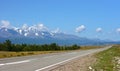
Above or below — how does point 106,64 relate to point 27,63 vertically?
below

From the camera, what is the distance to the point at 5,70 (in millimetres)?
18922

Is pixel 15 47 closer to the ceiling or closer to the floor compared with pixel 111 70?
closer to the ceiling

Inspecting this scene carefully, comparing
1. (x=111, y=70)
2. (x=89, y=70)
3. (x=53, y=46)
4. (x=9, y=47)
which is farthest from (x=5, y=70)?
(x=53, y=46)

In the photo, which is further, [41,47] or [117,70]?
[41,47]

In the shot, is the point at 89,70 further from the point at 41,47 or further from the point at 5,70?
the point at 41,47

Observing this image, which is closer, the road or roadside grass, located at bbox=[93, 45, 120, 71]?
the road

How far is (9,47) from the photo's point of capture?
103750 mm

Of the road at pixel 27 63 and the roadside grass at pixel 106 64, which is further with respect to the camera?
the roadside grass at pixel 106 64

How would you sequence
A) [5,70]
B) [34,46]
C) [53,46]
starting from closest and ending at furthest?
[5,70] < [34,46] < [53,46]

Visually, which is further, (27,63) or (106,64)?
(106,64)

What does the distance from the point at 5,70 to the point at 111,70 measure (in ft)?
22.4

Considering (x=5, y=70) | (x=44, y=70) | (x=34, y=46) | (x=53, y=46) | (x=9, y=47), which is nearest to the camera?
(x=5, y=70)

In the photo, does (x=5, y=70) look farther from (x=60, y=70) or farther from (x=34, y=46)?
(x=34, y=46)

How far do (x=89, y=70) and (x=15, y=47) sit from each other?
8500cm
